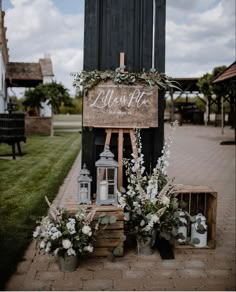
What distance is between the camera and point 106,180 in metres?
Result: 4.12

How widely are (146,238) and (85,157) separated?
1243 mm

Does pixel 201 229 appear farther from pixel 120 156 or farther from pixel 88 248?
pixel 88 248

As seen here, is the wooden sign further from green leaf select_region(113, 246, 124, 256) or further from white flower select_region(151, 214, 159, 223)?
green leaf select_region(113, 246, 124, 256)

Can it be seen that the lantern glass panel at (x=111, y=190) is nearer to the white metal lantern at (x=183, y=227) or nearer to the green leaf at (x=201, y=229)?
the white metal lantern at (x=183, y=227)

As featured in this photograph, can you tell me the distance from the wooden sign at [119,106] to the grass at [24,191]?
4.05 feet

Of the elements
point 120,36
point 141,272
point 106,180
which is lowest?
point 141,272

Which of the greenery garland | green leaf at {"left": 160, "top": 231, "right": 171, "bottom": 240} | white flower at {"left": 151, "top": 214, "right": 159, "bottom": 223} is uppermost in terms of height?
the greenery garland

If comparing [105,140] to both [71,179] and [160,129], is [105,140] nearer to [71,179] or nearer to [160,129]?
[160,129]

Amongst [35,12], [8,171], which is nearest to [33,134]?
[8,171]

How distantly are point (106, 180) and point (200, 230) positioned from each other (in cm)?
109

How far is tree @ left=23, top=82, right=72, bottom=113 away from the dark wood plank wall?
13386 millimetres

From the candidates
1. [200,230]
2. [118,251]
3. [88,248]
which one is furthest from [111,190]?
[200,230]

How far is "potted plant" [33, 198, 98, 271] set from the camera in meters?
3.57

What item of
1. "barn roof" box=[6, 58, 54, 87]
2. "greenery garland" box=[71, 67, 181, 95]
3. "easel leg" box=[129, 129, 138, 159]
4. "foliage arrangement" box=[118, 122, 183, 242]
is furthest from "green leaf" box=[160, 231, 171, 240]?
"barn roof" box=[6, 58, 54, 87]
